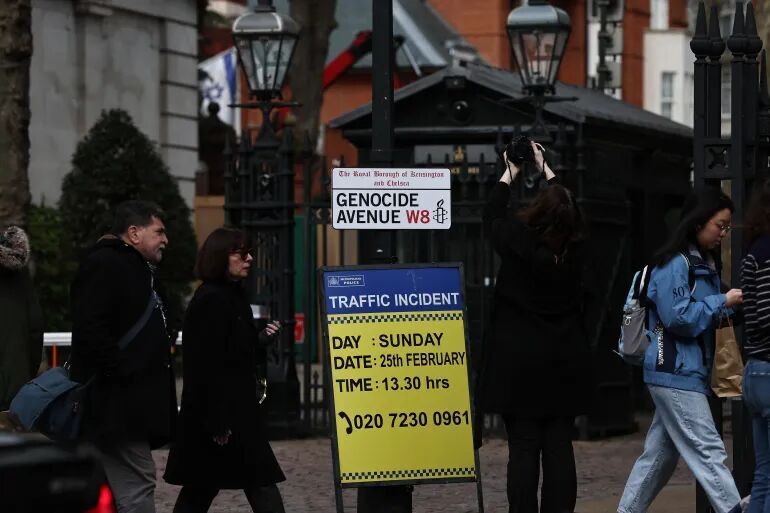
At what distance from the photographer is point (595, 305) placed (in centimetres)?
1727

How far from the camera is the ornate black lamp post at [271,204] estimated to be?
1728cm

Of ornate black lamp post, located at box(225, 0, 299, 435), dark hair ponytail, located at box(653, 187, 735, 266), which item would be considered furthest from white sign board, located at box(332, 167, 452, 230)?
ornate black lamp post, located at box(225, 0, 299, 435)

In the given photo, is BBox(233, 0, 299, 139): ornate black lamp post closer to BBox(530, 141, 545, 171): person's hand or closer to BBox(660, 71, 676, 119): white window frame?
BBox(530, 141, 545, 171): person's hand

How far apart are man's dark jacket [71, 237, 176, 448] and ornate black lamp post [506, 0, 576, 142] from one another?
822 centimetres

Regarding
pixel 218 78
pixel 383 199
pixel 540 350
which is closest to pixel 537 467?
pixel 540 350

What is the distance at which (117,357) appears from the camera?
30.9ft

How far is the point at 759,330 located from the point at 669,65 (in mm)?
51400

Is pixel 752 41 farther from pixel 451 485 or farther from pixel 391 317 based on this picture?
pixel 451 485

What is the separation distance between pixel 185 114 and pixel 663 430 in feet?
65.5

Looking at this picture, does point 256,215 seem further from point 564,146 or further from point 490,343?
point 490,343

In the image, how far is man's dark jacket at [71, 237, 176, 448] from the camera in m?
9.42

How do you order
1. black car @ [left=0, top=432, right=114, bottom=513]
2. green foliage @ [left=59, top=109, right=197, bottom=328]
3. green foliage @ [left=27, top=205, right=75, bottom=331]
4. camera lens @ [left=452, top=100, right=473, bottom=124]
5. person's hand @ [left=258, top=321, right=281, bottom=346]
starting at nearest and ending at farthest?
black car @ [left=0, top=432, right=114, bottom=513]
person's hand @ [left=258, top=321, right=281, bottom=346]
camera lens @ [left=452, top=100, right=473, bottom=124]
green foliage @ [left=27, top=205, right=75, bottom=331]
green foliage @ [left=59, top=109, right=197, bottom=328]

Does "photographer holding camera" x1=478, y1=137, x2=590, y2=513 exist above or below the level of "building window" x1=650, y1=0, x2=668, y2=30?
below

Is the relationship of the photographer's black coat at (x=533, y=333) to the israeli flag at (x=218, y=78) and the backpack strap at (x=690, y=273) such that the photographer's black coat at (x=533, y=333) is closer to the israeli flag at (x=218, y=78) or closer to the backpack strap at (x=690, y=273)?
the backpack strap at (x=690, y=273)
